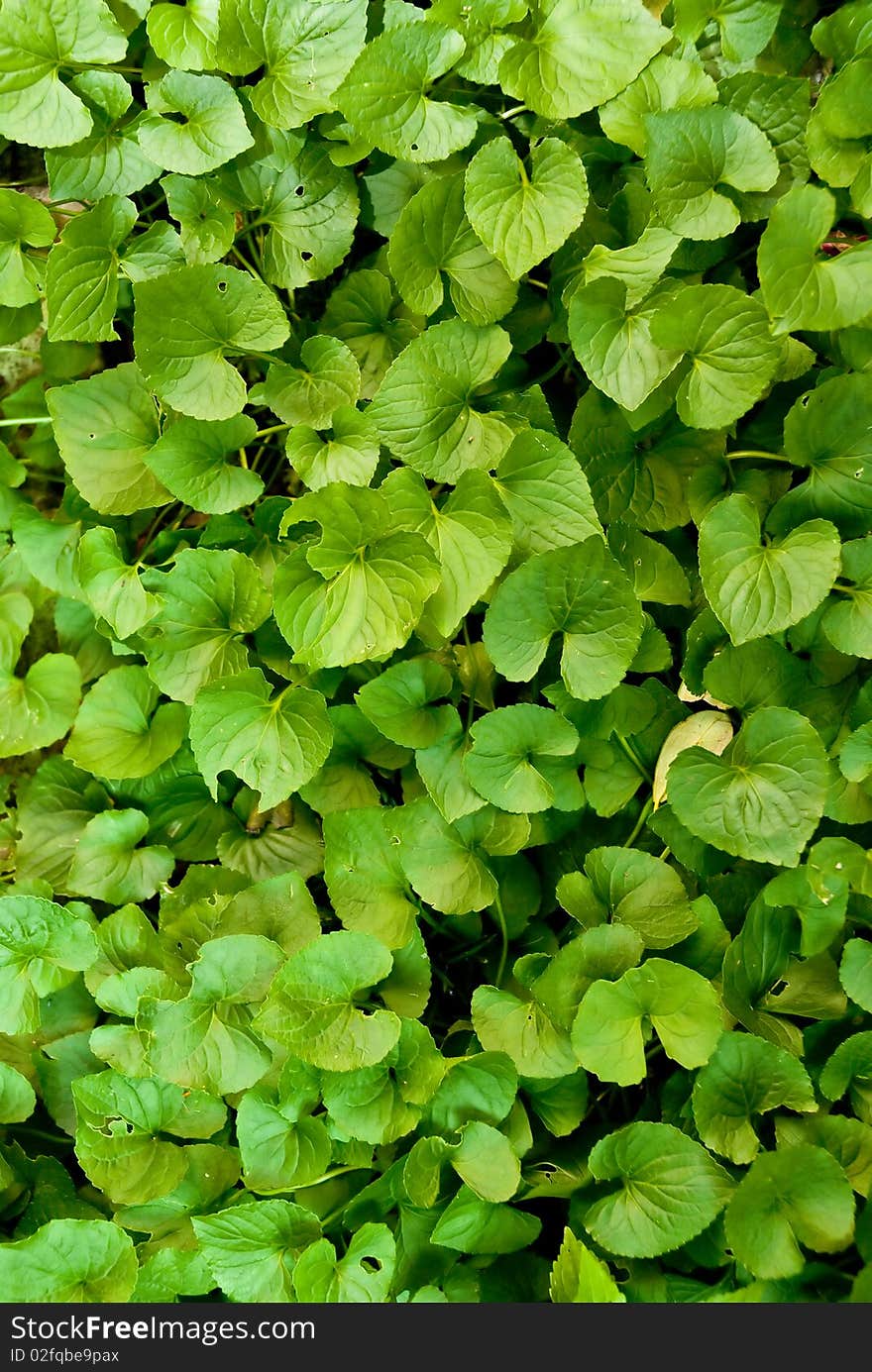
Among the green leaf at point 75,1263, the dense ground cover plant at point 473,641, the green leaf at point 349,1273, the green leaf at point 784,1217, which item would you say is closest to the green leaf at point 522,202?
the dense ground cover plant at point 473,641

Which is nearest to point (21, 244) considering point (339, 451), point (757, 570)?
point (339, 451)

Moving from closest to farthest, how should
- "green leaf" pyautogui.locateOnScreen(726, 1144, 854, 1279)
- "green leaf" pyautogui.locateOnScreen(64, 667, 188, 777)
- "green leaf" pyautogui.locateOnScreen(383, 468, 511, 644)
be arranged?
"green leaf" pyautogui.locateOnScreen(726, 1144, 854, 1279)
"green leaf" pyautogui.locateOnScreen(383, 468, 511, 644)
"green leaf" pyautogui.locateOnScreen(64, 667, 188, 777)

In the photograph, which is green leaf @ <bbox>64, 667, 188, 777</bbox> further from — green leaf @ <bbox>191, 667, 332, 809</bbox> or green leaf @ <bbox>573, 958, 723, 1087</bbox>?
green leaf @ <bbox>573, 958, 723, 1087</bbox>

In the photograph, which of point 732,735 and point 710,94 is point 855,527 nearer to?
point 732,735

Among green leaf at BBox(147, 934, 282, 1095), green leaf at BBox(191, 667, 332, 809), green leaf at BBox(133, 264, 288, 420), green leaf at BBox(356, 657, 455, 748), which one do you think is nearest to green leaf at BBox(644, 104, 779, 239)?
green leaf at BBox(133, 264, 288, 420)

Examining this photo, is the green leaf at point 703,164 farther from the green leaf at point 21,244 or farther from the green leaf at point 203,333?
the green leaf at point 21,244

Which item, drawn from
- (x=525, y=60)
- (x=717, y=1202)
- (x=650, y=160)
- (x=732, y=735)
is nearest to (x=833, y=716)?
(x=732, y=735)
